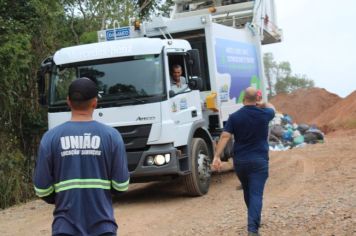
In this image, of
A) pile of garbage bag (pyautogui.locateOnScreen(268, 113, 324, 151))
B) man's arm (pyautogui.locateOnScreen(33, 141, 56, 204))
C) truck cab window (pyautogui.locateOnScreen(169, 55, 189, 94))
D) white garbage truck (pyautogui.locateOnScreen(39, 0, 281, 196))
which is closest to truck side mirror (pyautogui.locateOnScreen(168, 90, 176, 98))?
white garbage truck (pyautogui.locateOnScreen(39, 0, 281, 196))

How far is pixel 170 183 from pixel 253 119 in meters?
5.23

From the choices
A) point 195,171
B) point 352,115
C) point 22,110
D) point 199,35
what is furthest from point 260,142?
point 352,115

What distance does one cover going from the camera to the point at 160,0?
2109 cm

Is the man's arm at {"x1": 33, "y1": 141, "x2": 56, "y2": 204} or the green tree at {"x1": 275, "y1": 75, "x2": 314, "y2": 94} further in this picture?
the green tree at {"x1": 275, "y1": 75, "x2": 314, "y2": 94}

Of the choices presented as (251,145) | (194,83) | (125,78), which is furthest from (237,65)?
(251,145)

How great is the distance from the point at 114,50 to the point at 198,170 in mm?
2434

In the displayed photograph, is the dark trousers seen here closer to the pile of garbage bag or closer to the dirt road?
the dirt road

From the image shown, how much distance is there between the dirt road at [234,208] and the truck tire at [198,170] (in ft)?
0.56

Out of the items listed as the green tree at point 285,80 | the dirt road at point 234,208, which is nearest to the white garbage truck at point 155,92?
the dirt road at point 234,208

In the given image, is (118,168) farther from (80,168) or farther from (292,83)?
(292,83)

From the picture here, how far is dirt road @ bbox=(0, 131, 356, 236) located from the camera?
21.9 feet

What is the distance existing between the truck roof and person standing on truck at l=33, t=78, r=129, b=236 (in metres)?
5.23

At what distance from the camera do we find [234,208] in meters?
8.10

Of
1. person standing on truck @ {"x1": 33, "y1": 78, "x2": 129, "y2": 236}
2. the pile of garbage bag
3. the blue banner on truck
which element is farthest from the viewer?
the pile of garbage bag
